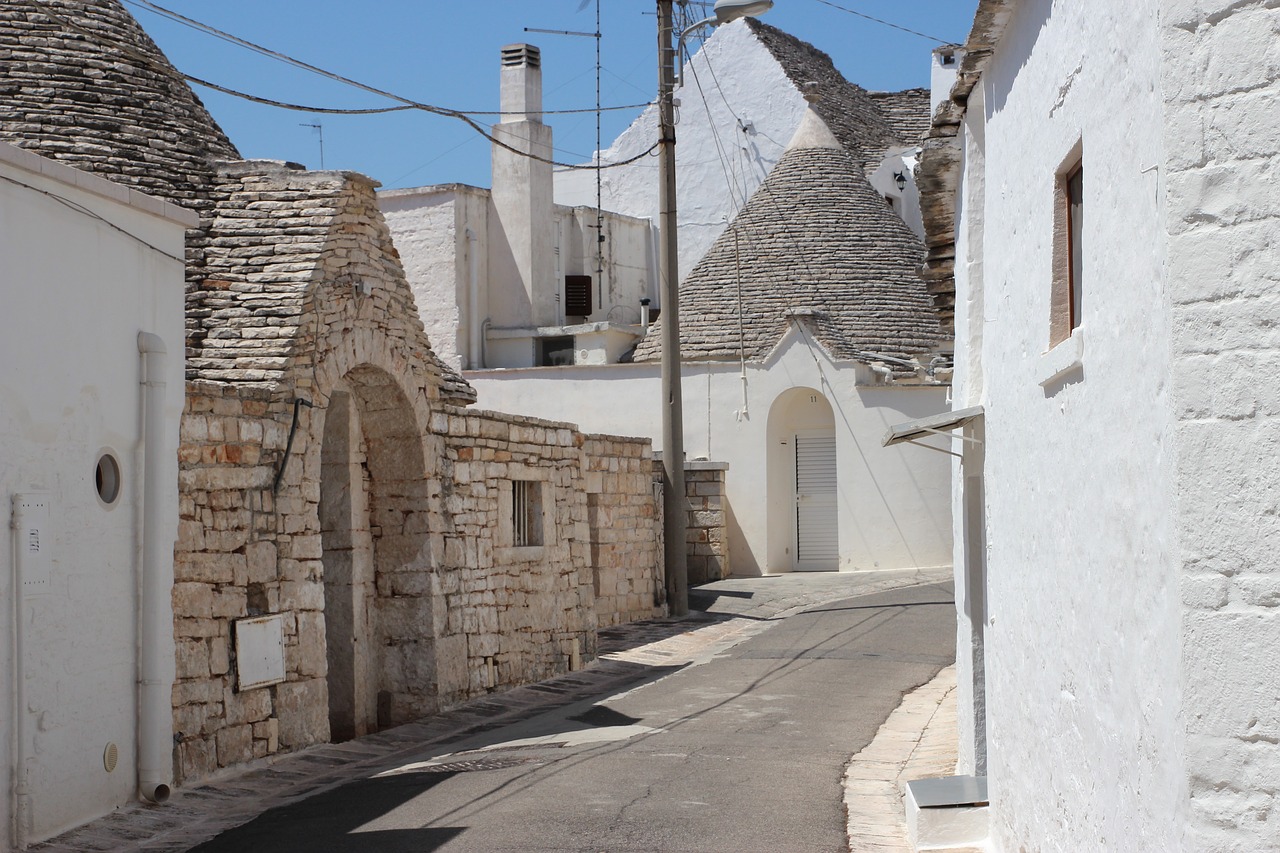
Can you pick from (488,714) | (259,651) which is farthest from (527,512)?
(259,651)

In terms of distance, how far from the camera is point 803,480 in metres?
23.8

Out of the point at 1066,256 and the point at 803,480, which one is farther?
the point at 803,480

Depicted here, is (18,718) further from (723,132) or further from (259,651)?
(723,132)

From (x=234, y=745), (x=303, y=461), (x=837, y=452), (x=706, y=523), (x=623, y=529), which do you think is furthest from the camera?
(x=837, y=452)

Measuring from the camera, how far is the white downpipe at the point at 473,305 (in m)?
26.6

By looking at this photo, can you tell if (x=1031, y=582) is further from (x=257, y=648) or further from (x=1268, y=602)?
(x=257, y=648)

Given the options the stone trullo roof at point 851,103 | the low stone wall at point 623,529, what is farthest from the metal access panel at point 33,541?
the stone trullo roof at point 851,103

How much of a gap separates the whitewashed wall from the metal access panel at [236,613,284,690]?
742 cm

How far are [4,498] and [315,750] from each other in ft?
12.5

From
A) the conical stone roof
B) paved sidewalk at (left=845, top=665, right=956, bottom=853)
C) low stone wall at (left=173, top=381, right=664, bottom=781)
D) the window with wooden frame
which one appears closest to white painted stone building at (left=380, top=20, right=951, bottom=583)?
low stone wall at (left=173, top=381, right=664, bottom=781)

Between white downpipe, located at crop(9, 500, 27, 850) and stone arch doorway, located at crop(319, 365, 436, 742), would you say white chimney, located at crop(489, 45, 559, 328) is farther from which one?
white downpipe, located at crop(9, 500, 27, 850)

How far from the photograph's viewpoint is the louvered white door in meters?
23.5

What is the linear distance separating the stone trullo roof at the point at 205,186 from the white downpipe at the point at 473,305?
13.2 meters

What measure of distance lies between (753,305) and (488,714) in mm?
14243
